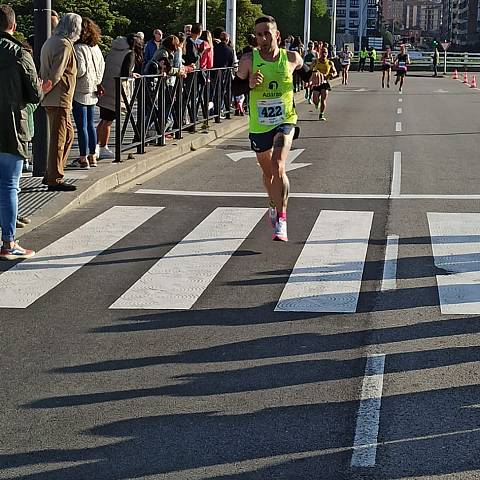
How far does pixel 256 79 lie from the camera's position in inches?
386

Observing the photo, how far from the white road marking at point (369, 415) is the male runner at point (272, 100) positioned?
153 inches

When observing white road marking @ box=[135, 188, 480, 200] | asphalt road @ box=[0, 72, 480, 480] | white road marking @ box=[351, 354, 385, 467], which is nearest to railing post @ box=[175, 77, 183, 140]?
white road marking @ box=[135, 188, 480, 200]

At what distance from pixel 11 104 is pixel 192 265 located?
1.97m

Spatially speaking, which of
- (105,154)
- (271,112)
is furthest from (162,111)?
(271,112)

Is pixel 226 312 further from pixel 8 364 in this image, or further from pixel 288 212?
pixel 288 212

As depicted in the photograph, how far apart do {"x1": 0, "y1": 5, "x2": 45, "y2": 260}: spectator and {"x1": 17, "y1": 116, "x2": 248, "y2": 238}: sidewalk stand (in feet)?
3.29

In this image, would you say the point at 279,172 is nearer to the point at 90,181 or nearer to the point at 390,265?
the point at 390,265

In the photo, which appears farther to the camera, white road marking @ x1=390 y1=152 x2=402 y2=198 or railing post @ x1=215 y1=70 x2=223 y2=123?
railing post @ x1=215 y1=70 x2=223 y2=123

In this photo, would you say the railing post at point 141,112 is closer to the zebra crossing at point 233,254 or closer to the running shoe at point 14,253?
the zebra crossing at point 233,254

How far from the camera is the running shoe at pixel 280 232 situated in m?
9.87

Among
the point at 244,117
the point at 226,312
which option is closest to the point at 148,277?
the point at 226,312

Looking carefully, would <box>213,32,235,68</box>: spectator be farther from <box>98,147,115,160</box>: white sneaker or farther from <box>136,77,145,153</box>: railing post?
<box>98,147,115,160</box>: white sneaker

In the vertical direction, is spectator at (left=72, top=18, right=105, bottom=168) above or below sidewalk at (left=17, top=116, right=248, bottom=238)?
above

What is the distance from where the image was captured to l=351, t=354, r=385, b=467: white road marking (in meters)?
4.75
